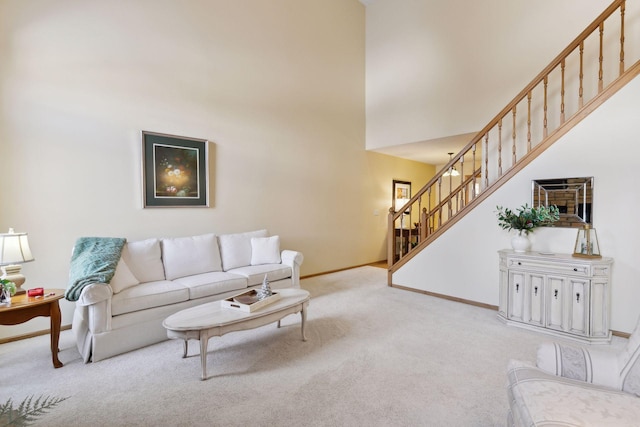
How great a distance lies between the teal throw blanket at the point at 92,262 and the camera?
9.08 feet

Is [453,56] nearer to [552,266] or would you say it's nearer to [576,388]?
[552,266]

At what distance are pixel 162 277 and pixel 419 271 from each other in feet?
11.5

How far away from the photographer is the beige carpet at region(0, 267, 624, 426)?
2.08m

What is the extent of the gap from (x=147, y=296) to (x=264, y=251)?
5.64 feet

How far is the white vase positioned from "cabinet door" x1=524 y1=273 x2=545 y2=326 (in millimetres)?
316

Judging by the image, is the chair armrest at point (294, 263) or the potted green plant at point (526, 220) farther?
the chair armrest at point (294, 263)

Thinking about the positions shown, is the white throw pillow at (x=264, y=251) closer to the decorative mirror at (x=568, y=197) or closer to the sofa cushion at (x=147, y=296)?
the sofa cushion at (x=147, y=296)

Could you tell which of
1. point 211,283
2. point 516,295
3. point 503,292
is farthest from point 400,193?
point 211,283

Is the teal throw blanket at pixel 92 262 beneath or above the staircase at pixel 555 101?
beneath

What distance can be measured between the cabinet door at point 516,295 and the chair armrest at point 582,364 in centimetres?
199

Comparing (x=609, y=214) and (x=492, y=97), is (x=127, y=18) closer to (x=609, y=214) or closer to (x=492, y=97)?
(x=492, y=97)

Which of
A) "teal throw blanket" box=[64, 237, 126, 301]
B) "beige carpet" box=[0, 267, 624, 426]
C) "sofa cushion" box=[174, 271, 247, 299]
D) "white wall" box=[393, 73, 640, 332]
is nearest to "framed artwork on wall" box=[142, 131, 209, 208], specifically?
"teal throw blanket" box=[64, 237, 126, 301]

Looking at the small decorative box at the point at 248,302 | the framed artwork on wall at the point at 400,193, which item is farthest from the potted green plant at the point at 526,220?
the framed artwork on wall at the point at 400,193

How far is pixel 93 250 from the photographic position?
3242mm
